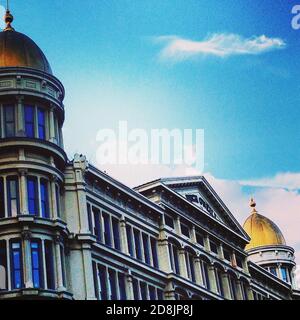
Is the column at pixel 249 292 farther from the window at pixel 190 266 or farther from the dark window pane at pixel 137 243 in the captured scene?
the dark window pane at pixel 137 243

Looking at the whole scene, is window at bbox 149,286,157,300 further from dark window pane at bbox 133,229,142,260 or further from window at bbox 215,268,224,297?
window at bbox 215,268,224,297

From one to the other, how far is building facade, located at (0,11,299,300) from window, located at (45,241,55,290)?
0.03 m

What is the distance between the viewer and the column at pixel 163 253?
28.5 m

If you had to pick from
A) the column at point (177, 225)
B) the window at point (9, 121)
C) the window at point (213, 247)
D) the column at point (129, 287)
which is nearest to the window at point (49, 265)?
the window at point (9, 121)

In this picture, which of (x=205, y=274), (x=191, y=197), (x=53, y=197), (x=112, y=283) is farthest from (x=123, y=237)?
(x=205, y=274)

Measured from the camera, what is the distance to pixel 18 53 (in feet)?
78.5

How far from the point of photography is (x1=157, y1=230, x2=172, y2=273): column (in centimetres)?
2845

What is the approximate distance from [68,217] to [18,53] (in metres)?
5.10

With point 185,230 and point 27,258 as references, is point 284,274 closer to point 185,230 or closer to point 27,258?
point 185,230

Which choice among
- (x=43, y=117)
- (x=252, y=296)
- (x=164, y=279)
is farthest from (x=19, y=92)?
(x=252, y=296)

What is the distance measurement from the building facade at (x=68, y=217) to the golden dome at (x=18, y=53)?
1.2 inches

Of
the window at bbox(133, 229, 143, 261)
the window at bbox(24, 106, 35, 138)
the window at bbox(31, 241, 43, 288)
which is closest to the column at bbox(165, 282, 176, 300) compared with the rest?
the window at bbox(133, 229, 143, 261)
